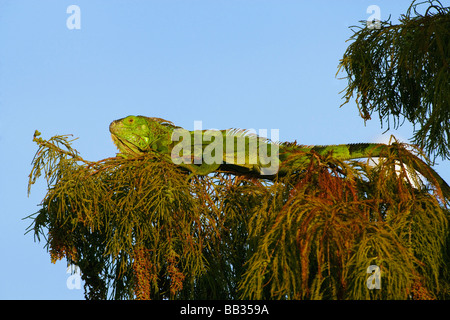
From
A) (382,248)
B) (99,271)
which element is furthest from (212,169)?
(382,248)

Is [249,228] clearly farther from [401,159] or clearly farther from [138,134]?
[138,134]

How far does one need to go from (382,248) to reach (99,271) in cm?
305

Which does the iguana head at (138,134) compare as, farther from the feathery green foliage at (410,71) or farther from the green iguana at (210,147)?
the feathery green foliage at (410,71)

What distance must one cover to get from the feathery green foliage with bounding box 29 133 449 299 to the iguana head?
840 millimetres

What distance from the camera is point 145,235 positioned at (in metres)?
5.95

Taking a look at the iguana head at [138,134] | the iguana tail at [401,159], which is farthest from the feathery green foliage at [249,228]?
the iguana head at [138,134]

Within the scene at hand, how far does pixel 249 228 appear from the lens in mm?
5707

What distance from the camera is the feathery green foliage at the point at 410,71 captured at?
271 inches

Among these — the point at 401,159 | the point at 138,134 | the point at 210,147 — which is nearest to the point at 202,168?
Answer: the point at 210,147

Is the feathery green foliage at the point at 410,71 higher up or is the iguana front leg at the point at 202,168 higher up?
the feathery green foliage at the point at 410,71

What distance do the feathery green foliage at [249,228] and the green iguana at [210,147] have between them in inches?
12.9

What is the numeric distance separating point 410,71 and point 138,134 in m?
3.38

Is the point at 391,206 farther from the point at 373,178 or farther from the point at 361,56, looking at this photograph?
the point at 361,56
